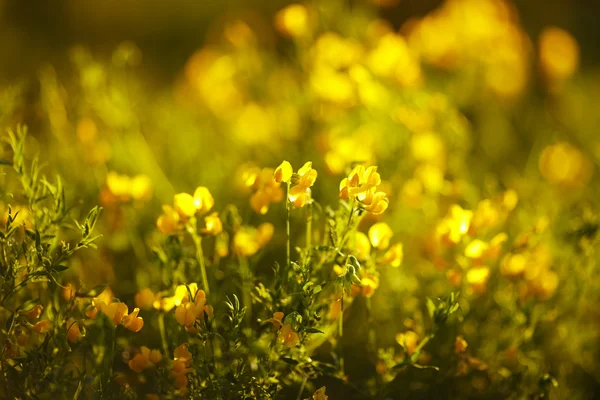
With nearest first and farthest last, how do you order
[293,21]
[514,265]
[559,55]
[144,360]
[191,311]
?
[191,311], [144,360], [514,265], [293,21], [559,55]

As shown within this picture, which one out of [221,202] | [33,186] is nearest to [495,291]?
[221,202]

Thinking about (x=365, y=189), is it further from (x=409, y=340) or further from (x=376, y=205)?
(x=409, y=340)

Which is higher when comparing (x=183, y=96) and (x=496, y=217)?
(x=496, y=217)

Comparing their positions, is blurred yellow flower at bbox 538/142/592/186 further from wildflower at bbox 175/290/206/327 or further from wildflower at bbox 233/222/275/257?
wildflower at bbox 175/290/206/327

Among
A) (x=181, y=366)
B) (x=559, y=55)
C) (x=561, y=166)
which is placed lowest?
(x=561, y=166)

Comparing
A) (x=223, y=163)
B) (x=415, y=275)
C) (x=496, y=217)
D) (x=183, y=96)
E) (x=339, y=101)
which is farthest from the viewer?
(x=183, y=96)

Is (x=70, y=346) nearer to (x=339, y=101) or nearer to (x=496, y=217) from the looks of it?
(x=496, y=217)

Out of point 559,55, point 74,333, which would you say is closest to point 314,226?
point 74,333

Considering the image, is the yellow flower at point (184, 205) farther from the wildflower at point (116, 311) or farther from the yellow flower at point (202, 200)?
the wildflower at point (116, 311)
